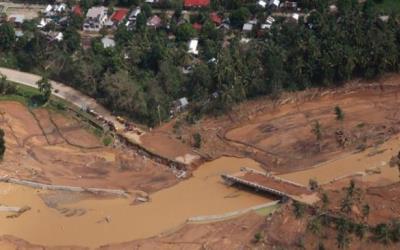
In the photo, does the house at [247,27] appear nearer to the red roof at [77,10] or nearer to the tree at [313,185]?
the red roof at [77,10]

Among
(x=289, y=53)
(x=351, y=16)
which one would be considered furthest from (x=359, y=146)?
(x=351, y=16)

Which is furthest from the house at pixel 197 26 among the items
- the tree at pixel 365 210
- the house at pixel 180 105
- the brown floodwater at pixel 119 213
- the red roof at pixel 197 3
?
the tree at pixel 365 210

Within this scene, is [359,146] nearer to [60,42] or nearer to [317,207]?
[317,207]

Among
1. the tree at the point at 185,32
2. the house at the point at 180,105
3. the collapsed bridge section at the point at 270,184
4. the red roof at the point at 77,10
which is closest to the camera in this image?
the collapsed bridge section at the point at 270,184

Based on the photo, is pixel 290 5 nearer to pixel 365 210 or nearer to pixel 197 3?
pixel 197 3

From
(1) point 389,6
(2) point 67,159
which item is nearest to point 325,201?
(2) point 67,159

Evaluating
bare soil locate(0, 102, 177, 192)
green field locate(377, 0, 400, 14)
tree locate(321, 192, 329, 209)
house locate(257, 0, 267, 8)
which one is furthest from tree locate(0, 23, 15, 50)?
tree locate(321, 192, 329, 209)
